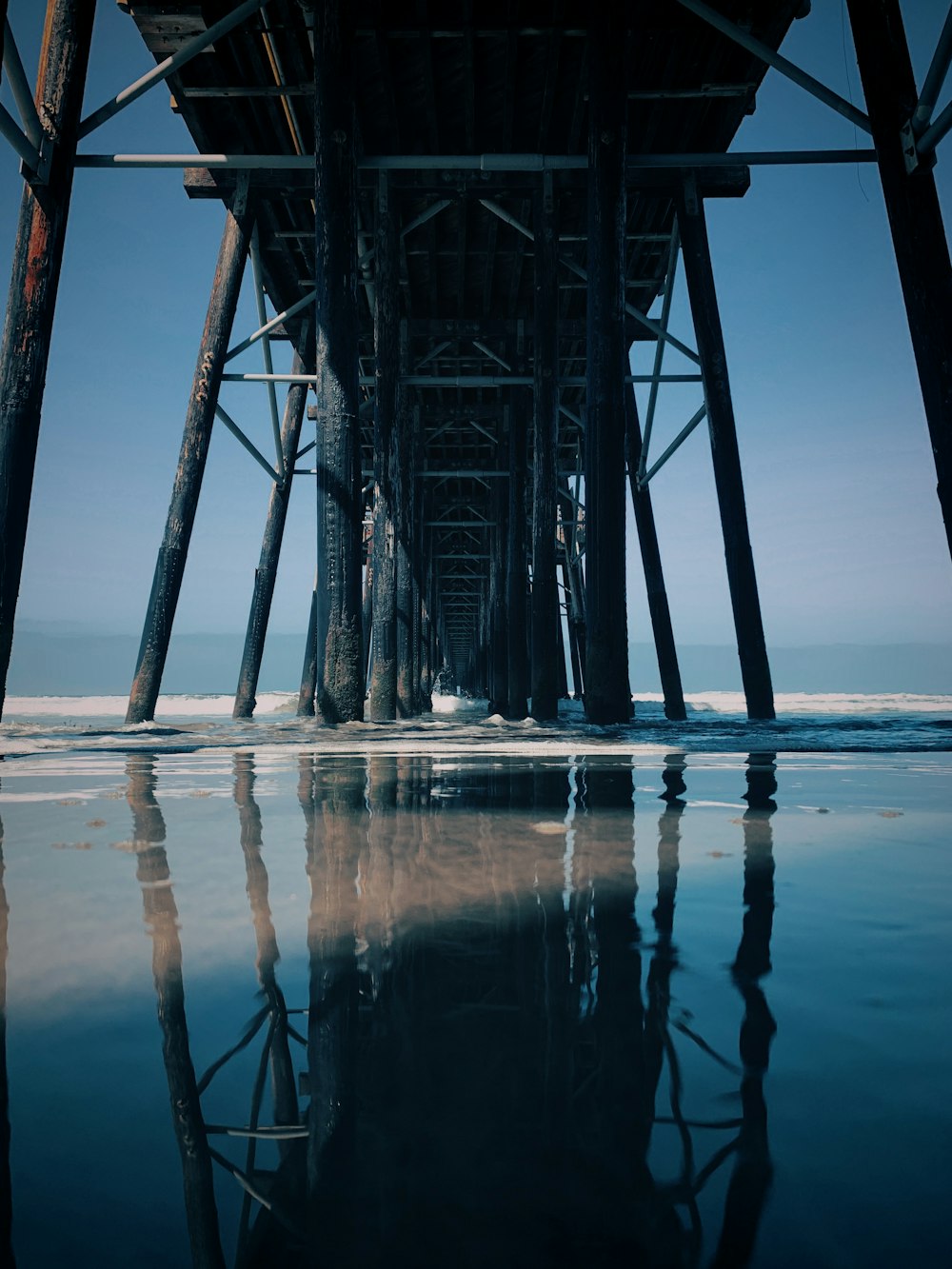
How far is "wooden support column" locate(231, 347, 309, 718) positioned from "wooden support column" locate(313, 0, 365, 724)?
502 centimetres

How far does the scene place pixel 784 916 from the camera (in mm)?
1068

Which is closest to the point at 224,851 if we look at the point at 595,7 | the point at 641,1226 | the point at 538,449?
the point at 641,1226

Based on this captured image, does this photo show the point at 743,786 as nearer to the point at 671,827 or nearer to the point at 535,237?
the point at 671,827

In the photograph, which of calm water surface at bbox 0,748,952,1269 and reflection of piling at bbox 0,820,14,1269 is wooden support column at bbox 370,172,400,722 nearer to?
calm water surface at bbox 0,748,952,1269

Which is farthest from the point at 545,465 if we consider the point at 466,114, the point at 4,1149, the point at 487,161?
the point at 4,1149

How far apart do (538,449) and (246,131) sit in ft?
13.3

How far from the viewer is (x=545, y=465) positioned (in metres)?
8.04

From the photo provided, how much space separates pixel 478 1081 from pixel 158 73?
244 inches

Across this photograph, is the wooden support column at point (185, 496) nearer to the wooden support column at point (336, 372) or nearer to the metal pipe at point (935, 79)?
the wooden support column at point (336, 372)

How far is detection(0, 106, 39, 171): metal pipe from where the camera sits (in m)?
3.97

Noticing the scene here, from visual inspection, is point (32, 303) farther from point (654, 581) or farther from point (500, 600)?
point (500, 600)

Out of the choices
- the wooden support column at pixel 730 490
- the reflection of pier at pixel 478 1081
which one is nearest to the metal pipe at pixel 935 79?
the wooden support column at pixel 730 490

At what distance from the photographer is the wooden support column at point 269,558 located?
10398 mm

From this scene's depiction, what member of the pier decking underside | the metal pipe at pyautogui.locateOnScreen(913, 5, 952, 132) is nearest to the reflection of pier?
the metal pipe at pyautogui.locateOnScreen(913, 5, 952, 132)
